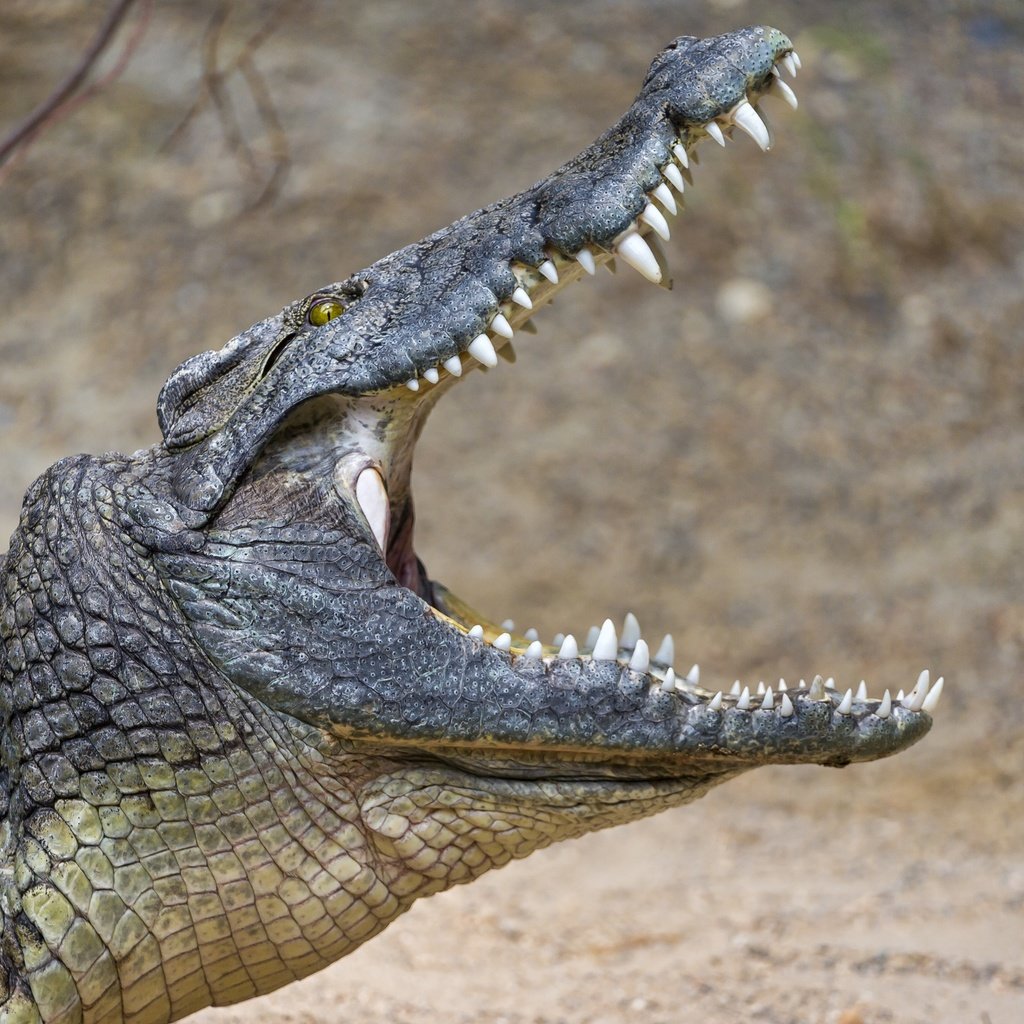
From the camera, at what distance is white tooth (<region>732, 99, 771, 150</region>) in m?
2.57

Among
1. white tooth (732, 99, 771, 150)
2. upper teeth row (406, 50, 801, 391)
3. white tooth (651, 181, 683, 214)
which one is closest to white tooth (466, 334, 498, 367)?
upper teeth row (406, 50, 801, 391)

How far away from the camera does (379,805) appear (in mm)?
2547

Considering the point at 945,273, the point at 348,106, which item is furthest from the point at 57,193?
the point at 945,273

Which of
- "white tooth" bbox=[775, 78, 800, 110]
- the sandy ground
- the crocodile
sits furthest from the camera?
the sandy ground

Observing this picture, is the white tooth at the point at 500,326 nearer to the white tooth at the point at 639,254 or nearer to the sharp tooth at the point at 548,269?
the sharp tooth at the point at 548,269

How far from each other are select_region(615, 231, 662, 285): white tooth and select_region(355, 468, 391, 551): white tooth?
683 mm

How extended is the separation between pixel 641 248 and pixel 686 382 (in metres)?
4.29

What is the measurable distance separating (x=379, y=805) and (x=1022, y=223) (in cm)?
524

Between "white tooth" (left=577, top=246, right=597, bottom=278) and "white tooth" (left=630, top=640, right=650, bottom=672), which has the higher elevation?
"white tooth" (left=577, top=246, right=597, bottom=278)

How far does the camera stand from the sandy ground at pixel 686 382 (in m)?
4.98

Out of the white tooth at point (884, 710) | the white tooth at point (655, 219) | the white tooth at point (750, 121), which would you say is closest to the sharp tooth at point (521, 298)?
the white tooth at point (655, 219)

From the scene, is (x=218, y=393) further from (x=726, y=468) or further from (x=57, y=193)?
(x=57, y=193)

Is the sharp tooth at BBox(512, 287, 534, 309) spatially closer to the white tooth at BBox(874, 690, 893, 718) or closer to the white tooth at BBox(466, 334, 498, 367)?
the white tooth at BBox(466, 334, 498, 367)

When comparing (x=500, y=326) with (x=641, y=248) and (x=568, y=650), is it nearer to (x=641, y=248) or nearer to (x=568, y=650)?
(x=641, y=248)
